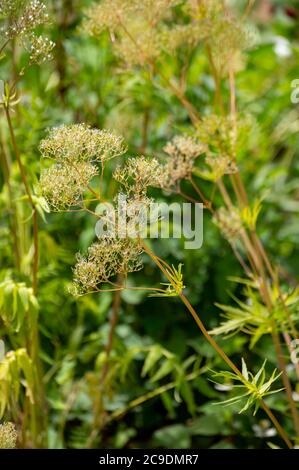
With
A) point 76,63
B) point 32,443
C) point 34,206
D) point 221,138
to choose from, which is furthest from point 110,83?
point 32,443

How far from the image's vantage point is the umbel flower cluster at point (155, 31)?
142cm

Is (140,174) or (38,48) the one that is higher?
(38,48)

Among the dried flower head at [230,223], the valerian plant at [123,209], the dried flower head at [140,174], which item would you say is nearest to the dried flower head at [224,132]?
the valerian plant at [123,209]

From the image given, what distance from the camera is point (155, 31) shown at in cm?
153

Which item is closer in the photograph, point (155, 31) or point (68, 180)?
point (68, 180)

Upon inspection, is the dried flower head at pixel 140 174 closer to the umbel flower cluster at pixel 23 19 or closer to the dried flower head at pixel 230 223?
the umbel flower cluster at pixel 23 19

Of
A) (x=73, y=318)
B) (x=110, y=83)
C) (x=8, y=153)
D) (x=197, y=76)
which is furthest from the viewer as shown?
(x=197, y=76)

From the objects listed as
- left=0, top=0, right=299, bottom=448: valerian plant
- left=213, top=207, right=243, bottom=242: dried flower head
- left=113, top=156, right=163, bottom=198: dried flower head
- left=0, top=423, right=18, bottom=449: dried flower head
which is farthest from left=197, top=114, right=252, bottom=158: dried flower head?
left=0, top=423, right=18, bottom=449: dried flower head

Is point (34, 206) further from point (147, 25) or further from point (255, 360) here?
point (255, 360)

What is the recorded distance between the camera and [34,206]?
1254 mm

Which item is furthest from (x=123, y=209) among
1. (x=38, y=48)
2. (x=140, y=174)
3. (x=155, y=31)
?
(x=155, y=31)

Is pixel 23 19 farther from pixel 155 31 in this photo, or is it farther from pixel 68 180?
pixel 155 31

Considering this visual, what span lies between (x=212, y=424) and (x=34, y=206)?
2.81 feet
